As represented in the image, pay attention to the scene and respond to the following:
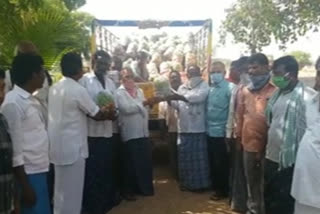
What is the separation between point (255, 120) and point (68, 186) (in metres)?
1.98

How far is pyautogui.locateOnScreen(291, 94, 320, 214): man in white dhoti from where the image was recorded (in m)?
3.20

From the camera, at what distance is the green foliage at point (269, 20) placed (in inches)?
442

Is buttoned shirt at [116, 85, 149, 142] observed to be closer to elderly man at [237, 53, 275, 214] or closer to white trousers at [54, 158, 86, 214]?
elderly man at [237, 53, 275, 214]

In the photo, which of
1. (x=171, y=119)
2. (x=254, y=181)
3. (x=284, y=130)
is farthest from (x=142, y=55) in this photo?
(x=284, y=130)

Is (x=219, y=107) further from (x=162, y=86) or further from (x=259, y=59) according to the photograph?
(x=162, y=86)

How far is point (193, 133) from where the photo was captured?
21.3ft

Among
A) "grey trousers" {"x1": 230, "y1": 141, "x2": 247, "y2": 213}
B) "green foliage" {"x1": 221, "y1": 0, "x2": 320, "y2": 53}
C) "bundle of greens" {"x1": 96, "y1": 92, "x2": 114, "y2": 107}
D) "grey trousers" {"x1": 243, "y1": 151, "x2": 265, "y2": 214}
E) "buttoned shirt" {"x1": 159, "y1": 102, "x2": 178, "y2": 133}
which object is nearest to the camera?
"grey trousers" {"x1": 243, "y1": 151, "x2": 265, "y2": 214}

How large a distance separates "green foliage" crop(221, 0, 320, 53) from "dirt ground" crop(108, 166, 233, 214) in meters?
5.51

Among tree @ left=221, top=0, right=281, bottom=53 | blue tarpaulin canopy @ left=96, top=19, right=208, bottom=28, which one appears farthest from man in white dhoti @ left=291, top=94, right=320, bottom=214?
tree @ left=221, top=0, right=281, bottom=53

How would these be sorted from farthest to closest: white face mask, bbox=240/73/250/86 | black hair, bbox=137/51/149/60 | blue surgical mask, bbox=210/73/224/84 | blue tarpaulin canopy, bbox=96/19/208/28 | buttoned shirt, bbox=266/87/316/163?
blue tarpaulin canopy, bbox=96/19/208/28 → black hair, bbox=137/51/149/60 → blue surgical mask, bbox=210/73/224/84 → white face mask, bbox=240/73/250/86 → buttoned shirt, bbox=266/87/316/163

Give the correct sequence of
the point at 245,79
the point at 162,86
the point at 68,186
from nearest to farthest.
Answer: the point at 68,186 < the point at 245,79 < the point at 162,86

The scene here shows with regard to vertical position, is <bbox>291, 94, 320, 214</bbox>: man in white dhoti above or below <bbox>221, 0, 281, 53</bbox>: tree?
below

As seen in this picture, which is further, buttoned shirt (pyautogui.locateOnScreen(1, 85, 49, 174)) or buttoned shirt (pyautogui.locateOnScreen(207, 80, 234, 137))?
buttoned shirt (pyautogui.locateOnScreen(207, 80, 234, 137))

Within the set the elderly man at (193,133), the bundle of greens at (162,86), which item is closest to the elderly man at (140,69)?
the bundle of greens at (162,86)
